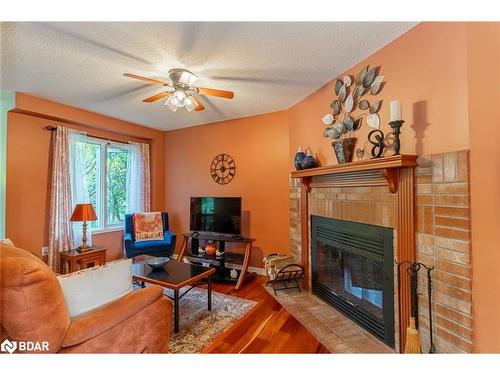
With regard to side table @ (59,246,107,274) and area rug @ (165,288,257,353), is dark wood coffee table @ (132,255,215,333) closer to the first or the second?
area rug @ (165,288,257,353)

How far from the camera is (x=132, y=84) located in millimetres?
2545

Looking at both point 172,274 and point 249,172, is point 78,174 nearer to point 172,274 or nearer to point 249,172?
point 172,274

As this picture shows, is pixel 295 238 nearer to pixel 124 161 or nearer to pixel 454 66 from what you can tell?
pixel 454 66

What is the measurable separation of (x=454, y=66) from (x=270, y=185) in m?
2.39

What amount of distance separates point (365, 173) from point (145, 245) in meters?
3.10

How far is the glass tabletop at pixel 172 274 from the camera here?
2.14 meters

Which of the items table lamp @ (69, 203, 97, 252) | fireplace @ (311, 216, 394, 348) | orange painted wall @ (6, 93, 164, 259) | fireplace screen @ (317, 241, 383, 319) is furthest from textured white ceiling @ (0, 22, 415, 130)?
fireplace screen @ (317, 241, 383, 319)

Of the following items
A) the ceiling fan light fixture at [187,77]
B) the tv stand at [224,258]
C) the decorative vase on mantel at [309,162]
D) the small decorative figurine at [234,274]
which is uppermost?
the ceiling fan light fixture at [187,77]

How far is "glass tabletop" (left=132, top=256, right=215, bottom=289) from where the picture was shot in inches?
84.4

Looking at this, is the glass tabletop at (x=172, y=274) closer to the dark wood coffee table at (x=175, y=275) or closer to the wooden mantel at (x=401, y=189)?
the dark wood coffee table at (x=175, y=275)

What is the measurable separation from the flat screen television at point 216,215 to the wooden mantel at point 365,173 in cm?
125

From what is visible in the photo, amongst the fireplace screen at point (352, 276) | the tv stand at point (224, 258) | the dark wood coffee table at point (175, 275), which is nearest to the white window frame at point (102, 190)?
the tv stand at point (224, 258)

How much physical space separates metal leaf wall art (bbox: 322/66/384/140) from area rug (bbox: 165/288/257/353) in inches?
79.8
